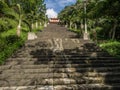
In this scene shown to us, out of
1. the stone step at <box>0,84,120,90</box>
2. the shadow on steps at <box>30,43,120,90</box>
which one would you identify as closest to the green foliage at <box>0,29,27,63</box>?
the shadow on steps at <box>30,43,120,90</box>

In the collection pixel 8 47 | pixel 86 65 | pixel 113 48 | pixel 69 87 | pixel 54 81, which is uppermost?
pixel 8 47

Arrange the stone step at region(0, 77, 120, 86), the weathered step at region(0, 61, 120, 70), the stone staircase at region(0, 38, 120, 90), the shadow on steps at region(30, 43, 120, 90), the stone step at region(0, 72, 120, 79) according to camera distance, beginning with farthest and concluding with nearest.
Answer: the weathered step at region(0, 61, 120, 70) < the stone step at region(0, 72, 120, 79) < the shadow on steps at region(30, 43, 120, 90) < the stone step at region(0, 77, 120, 86) < the stone staircase at region(0, 38, 120, 90)

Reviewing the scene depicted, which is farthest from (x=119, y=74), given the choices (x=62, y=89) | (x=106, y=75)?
(x=62, y=89)

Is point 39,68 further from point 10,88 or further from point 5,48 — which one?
point 5,48

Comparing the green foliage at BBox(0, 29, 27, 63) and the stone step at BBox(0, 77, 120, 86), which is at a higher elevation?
the green foliage at BBox(0, 29, 27, 63)

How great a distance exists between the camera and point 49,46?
19.2m

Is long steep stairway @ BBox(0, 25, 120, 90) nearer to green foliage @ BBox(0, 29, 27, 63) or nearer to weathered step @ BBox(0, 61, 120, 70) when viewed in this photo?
weathered step @ BBox(0, 61, 120, 70)

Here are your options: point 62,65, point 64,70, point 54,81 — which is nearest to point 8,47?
point 62,65

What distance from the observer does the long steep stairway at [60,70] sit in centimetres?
1119

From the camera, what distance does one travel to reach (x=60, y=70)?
42.6 ft

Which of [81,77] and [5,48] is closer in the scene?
[81,77]

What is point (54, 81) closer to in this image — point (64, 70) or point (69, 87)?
point (69, 87)

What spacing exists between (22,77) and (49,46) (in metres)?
7.39

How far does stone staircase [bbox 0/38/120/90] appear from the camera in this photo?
11188 mm
